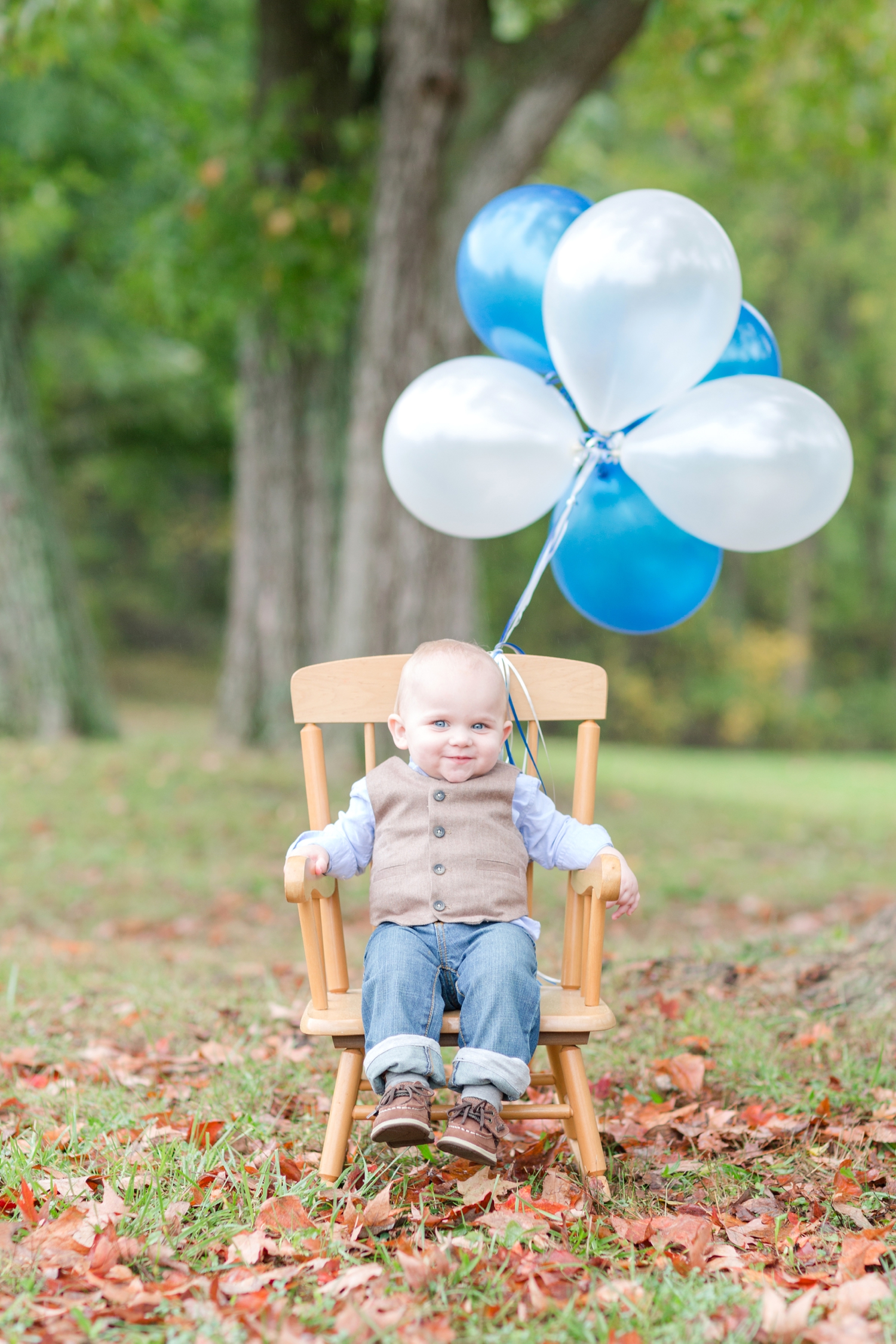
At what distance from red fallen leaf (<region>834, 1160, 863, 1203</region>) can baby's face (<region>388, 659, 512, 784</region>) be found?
3.92 feet

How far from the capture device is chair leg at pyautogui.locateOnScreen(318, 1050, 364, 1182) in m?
2.47

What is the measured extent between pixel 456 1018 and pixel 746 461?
5.04ft

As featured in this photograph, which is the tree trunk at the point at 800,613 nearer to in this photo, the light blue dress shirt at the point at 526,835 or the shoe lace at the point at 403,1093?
the light blue dress shirt at the point at 526,835

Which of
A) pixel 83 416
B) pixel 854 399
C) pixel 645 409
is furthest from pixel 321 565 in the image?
pixel 854 399

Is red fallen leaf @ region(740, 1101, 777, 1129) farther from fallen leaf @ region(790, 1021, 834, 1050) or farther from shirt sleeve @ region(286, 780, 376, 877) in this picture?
shirt sleeve @ region(286, 780, 376, 877)

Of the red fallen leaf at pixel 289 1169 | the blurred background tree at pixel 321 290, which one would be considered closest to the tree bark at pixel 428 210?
the blurred background tree at pixel 321 290

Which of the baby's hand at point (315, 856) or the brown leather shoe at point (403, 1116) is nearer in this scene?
the brown leather shoe at point (403, 1116)

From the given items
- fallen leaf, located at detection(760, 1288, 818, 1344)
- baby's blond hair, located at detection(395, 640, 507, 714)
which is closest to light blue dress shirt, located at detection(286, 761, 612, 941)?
baby's blond hair, located at detection(395, 640, 507, 714)

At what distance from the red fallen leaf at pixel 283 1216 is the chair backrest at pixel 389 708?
510 millimetres

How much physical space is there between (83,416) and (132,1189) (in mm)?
15924

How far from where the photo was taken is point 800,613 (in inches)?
773

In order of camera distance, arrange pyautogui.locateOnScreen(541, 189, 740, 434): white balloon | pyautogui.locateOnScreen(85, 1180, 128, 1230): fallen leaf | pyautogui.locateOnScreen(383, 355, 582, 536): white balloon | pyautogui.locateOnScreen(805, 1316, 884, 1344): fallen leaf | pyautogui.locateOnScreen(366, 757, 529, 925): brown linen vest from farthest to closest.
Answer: pyautogui.locateOnScreen(383, 355, 582, 536): white balloon, pyautogui.locateOnScreen(541, 189, 740, 434): white balloon, pyautogui.locateOnScreen(366, 757, 529, 925): brown linen vest, pyautogui.locateOnScreen(85, 1180, 128, 1230): fallen leaf, pyautogui.locateOnScreen(805, 1316, 884, 1344): fallen leaf

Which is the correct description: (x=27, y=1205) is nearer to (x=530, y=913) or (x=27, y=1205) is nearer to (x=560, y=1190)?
(x=560, y=1190)

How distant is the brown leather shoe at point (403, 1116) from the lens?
2.23 meters
